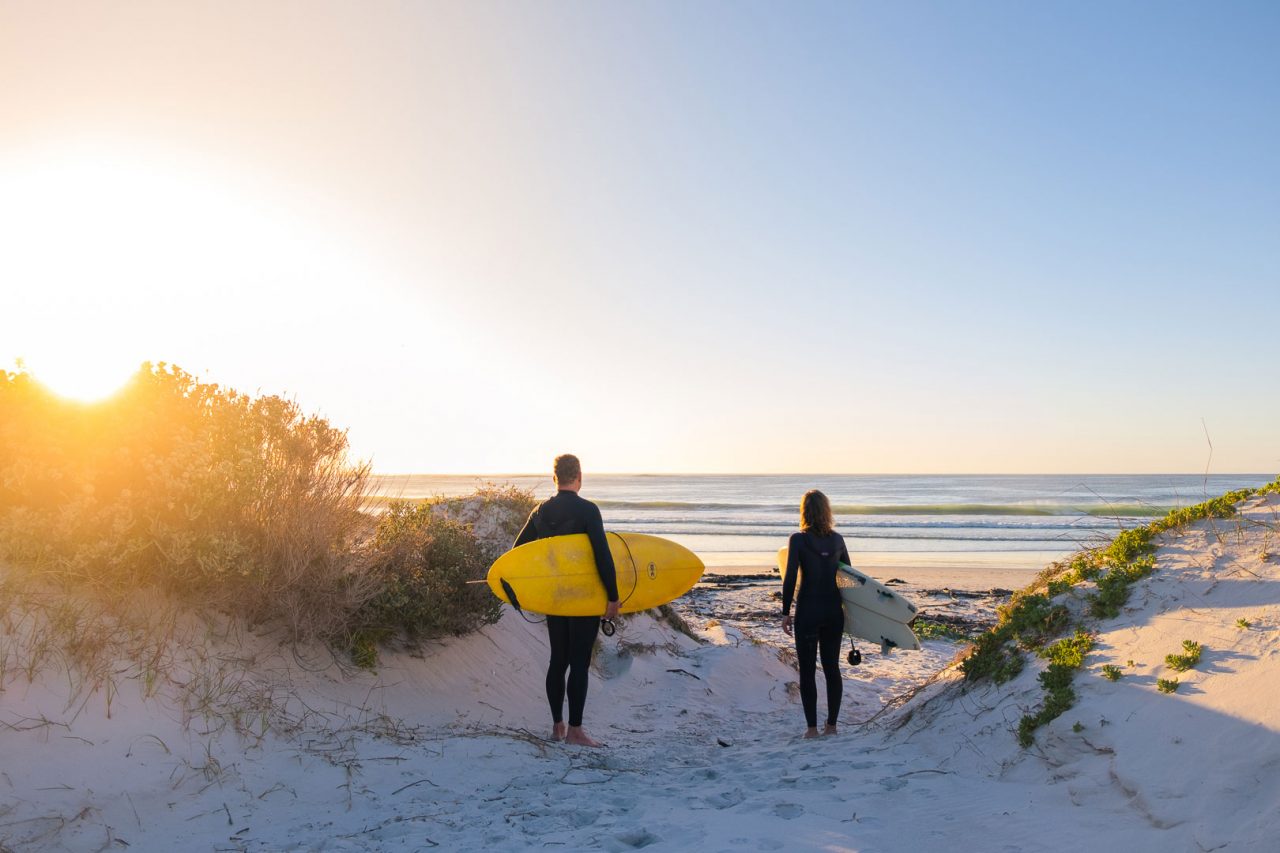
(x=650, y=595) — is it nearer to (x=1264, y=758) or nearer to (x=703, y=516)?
(x=1264, y=758)

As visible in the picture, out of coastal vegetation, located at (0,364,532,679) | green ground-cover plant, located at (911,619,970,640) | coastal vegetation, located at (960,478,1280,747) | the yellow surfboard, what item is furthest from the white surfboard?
green ground-cover plant, located at (911,619,970,640)

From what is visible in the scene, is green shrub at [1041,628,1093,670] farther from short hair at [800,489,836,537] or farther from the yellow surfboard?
the yellow surfboard

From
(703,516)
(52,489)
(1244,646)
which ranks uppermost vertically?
(52,489)

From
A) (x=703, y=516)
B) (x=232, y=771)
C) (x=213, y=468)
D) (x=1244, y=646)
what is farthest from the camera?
(x=703, y=516)

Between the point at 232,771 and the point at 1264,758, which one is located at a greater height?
the point at 1264,758

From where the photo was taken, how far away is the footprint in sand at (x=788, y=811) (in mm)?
4355

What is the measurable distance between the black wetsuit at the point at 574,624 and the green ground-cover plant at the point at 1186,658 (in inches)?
147

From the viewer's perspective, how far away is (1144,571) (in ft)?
17.5

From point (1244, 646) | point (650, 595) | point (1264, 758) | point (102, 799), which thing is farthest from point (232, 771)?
point (1244, 646)

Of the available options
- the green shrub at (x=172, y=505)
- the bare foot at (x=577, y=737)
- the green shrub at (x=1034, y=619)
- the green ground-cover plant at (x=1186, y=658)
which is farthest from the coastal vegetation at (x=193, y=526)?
the green ground-cover plant at (x=1186, y=658)

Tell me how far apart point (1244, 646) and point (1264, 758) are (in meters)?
0.95

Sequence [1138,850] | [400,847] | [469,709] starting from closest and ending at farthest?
[1138,850], [400,847], [469,709]

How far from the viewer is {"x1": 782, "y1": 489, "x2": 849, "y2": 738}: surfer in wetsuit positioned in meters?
6.71

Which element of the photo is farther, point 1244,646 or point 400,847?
point 1244,646
